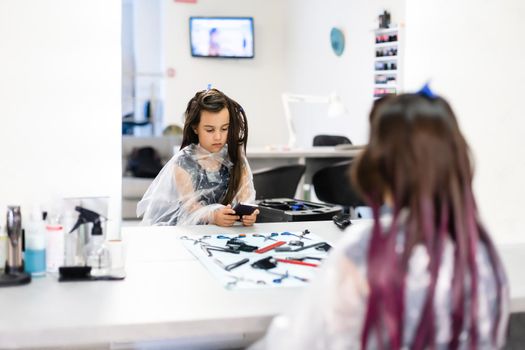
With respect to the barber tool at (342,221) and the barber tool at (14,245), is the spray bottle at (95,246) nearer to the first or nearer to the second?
the barber tool at (14,245)

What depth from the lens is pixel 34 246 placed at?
1554 mm

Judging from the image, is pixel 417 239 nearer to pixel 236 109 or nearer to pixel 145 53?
pixel 236 109

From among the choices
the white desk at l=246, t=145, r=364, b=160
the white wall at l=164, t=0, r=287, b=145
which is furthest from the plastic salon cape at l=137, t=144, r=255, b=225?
the white wall at l=164, t=0, r=287, b=145

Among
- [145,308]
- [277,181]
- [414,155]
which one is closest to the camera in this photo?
[414,155]

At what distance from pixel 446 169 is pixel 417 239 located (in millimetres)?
114

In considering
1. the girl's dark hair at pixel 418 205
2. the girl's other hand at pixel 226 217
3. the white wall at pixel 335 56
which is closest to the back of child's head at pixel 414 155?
the girl's dark hair at pixel 418 205

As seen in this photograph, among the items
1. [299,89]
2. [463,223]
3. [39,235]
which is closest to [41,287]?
[39,235]

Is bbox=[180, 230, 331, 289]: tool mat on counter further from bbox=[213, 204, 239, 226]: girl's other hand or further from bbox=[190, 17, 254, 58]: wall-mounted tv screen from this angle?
bbox=[190, 17, 254, 58]: wall-mounted tv screen

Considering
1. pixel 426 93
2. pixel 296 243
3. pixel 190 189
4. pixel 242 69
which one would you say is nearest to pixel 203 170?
pixel 190 189

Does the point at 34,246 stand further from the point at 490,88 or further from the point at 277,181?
the point at 277,181

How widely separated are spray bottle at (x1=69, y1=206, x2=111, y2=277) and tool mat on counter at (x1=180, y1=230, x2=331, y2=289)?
247mm

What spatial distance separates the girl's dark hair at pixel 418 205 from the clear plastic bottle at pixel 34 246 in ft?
2.68

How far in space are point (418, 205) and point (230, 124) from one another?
1778 millimetres

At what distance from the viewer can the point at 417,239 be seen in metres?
1.03
